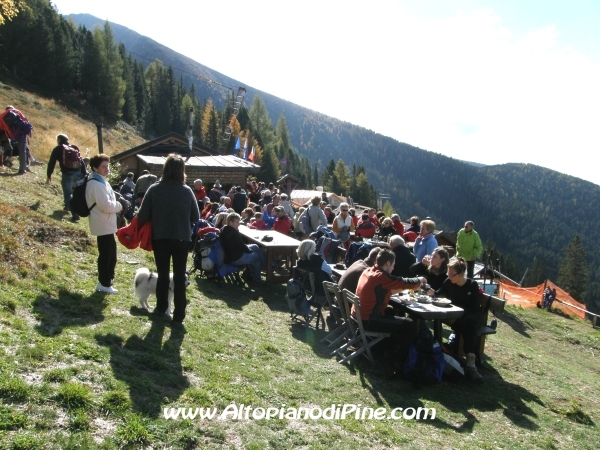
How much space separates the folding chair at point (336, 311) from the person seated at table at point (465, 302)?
5.16ft

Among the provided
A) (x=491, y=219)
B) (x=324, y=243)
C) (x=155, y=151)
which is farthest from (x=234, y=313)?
(x=491, y=219)

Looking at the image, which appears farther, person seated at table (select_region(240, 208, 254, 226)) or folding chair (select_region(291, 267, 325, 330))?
person seated at table (select_region(240, 208, 254, 226))

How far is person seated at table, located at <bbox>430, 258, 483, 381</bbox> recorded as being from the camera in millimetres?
6492

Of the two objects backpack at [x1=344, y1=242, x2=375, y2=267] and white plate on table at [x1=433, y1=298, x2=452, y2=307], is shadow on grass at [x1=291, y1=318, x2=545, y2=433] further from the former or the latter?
backpack at [x1=344, y1=242, x2=375, y2=267]

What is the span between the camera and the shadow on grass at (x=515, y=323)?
13091mm

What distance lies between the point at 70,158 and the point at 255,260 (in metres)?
4.49

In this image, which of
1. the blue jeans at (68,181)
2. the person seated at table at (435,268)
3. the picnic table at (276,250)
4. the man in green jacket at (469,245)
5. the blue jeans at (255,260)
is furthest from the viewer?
the man in green jacket at (469,245)

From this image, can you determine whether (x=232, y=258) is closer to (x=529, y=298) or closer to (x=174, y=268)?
(x=174, y=268)

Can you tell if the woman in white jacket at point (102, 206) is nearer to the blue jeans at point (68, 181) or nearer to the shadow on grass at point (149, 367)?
the shadow on grass at point (149, 367)

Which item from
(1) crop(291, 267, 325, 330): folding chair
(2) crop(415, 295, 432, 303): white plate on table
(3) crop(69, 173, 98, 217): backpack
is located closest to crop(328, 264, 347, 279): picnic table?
(1) crop(291, 267, 325, 330): folding chair

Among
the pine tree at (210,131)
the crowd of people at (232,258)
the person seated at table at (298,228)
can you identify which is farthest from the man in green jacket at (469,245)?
the pine tree at (210,131)

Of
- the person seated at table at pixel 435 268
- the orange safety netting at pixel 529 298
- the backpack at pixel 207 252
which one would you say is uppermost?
the person seated at table at pixel 435 268

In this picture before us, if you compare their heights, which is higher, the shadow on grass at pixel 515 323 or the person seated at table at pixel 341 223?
the person seated at table at pixel 341 223

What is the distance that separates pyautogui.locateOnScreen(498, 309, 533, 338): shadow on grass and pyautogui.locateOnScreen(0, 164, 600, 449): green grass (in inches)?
204
